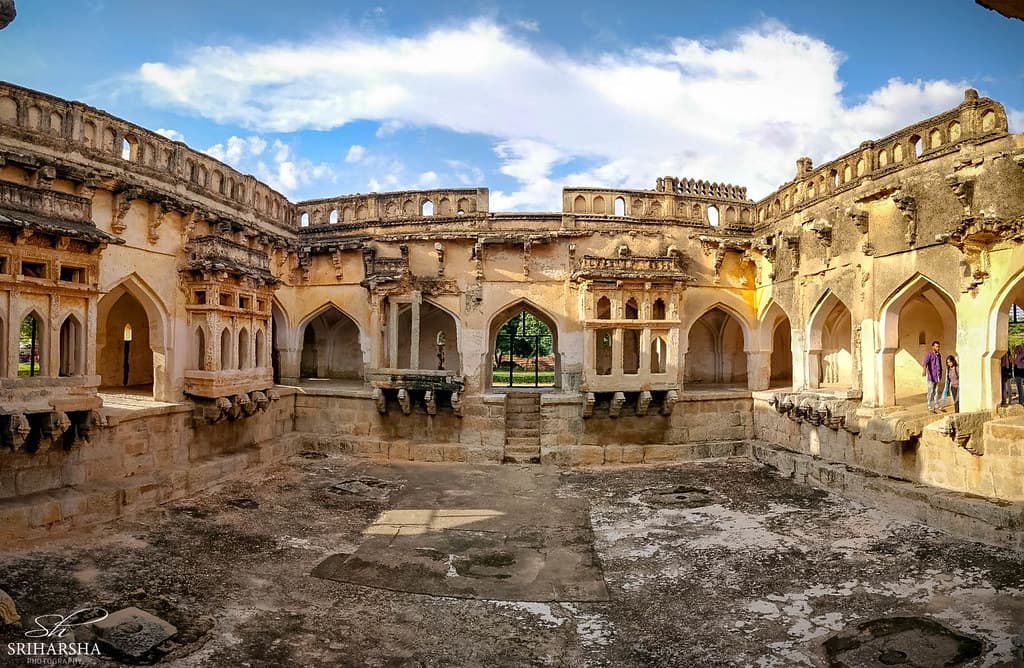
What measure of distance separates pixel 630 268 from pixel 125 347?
37.3 ft

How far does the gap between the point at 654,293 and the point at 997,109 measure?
246 inches

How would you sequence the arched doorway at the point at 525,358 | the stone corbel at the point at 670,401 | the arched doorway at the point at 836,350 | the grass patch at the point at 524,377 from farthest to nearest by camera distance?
the grass patch at the point at 524,377, the arched doorway at the point at 525,358, the arched doorway at the point at 836,350, the stone corbel at the point at 670,401

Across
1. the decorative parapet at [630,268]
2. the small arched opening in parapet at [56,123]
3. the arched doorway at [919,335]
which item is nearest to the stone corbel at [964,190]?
the arched doorway at [919,335]

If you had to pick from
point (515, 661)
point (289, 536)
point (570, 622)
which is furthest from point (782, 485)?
point (289, 536)

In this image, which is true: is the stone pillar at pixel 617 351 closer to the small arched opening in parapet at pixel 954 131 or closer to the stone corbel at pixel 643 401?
the stone corbel at pixel 643 401

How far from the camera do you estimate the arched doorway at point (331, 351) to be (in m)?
17.2

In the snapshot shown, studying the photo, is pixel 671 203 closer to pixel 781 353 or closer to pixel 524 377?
pixel 781 353

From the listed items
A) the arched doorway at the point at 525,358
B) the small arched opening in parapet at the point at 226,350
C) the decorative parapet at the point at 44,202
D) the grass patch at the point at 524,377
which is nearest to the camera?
the decorative parapet at the point at 44,202

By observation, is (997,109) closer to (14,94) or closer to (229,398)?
(229,398)

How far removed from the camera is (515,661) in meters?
5.23

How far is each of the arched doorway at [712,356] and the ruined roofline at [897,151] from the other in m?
4.33

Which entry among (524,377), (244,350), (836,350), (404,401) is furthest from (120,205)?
(524,377)

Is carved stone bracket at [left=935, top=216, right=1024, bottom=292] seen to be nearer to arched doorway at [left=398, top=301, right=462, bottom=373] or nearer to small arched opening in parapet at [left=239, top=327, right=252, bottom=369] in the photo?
arched doorway at [left=398, top=301, right=462, bottom=373]

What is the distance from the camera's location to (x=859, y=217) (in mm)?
10805
